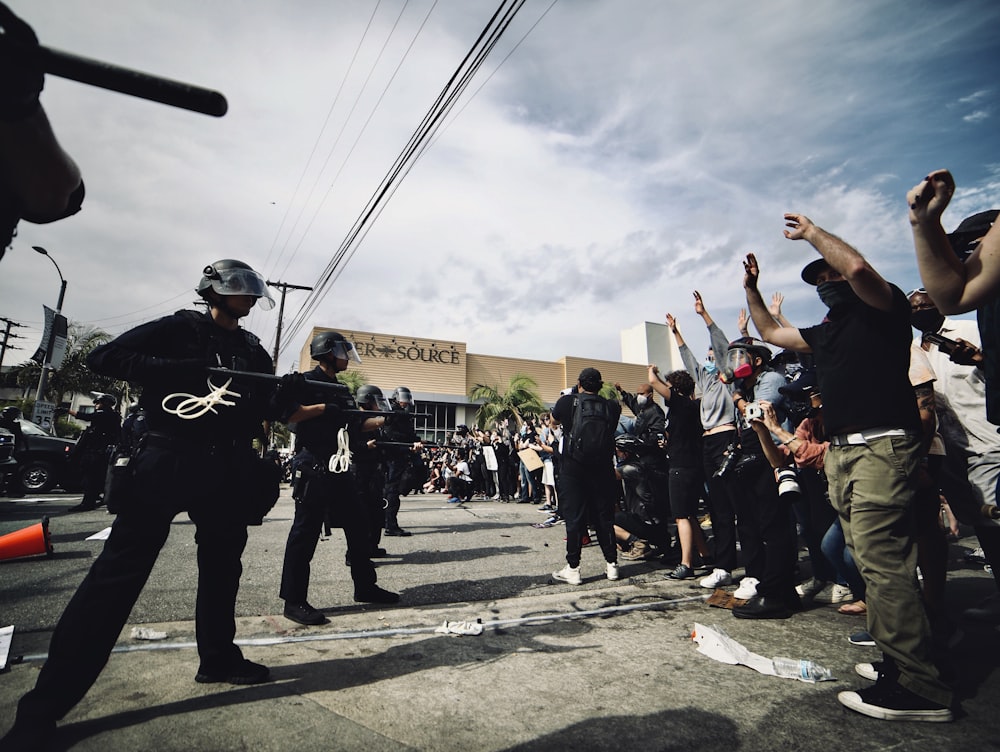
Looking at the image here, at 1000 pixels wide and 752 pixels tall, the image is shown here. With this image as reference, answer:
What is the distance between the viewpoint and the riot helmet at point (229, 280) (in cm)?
258

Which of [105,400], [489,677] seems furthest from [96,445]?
[489,677]

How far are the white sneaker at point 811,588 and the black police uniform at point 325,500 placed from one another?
3.36 metres

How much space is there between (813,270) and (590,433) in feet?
7.74

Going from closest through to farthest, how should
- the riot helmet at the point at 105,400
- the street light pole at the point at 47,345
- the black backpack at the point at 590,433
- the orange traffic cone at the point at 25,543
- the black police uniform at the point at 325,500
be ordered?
1. the black police uniform at the point at 325,500
2. the black backpack at the point at 590,433
3. the orange traffic cone at the point at 25,543
4. the riot helmet at the point at 105,400
5. the street light pole at the point at 47,345

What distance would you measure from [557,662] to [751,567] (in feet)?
6.37

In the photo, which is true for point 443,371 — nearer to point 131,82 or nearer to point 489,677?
point 489,677

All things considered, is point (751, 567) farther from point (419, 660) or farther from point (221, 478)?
point (221, 478)

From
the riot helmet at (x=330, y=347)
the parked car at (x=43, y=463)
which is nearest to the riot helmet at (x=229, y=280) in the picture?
the riot helmet at (x=330, y=347)

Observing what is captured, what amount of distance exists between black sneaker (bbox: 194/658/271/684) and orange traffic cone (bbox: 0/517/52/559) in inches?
152

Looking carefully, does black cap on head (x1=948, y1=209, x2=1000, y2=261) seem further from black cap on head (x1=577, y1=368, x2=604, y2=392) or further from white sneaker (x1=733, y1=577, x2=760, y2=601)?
black cap on head (x1=577, y1=368, x2=604, y2=392)

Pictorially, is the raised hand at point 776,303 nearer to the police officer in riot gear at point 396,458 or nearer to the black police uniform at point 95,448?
the police officer in riot gear at point 396,458

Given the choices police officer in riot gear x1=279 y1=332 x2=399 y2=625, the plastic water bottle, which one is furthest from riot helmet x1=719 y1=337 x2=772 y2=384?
police officer in riot gear x1=279 y1=332 x2=399 y2=625

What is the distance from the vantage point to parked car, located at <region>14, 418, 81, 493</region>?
11.1 m

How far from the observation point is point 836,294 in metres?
2.45
